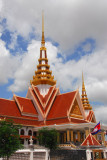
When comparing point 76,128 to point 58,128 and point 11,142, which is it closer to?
point 58,128

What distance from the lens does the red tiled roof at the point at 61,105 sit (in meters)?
31.5

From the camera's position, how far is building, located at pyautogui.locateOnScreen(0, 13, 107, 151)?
28812 millimetres

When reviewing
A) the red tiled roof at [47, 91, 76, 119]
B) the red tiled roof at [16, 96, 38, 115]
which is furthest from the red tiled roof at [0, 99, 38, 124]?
the red tiled roof at [47, 91, 76, 119]

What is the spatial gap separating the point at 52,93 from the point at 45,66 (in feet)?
20.4

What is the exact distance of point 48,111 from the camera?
3319 cm

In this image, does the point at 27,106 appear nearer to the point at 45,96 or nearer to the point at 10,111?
the point at 10,111

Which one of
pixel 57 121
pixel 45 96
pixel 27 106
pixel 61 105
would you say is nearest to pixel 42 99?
pixel 45 96

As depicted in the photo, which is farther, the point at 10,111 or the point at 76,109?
the point at 76,109

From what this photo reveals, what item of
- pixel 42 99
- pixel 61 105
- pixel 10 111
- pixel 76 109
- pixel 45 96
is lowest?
pixel 10 111

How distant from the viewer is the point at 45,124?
1227 inches

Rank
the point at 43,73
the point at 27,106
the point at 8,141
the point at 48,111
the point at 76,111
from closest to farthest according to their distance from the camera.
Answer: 1. the point at 8,141
2. the point at 76,111
3. the point at 48,111
4. the point at 27,106
5. the point at 43,73

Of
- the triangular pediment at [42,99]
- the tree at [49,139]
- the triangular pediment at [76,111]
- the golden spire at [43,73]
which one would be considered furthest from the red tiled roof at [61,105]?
the tree at [49,139]

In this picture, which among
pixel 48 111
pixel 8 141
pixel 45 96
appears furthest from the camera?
pixel 45 96

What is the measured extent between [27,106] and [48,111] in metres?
3.54
